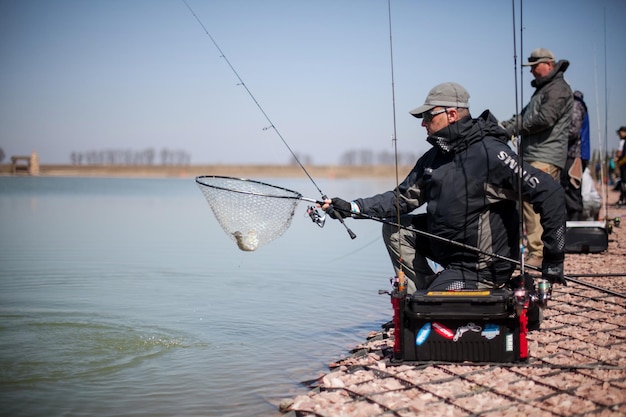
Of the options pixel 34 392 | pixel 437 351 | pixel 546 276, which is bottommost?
pixel 34 392

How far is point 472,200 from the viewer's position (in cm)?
488

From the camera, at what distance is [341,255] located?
43.4 feet

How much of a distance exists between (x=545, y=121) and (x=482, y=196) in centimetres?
331

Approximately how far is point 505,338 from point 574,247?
5969mm

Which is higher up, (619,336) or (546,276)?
(546,276)

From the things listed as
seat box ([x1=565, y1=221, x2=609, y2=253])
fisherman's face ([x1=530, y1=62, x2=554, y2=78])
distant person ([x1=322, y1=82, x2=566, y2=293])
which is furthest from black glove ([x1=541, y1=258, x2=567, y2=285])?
seat box ([x1=565, y1=221, x2=609, y2=253])

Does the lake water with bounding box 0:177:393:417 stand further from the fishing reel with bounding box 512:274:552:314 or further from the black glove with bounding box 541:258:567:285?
the black glove with bounding box 541:258:567:285

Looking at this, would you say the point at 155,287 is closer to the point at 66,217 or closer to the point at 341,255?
the point at 341,255

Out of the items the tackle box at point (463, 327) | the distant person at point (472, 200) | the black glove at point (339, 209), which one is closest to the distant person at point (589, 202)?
the distant person at point (472, 200)

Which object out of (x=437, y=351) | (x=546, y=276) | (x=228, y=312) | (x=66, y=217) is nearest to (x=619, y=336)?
(x=546, y=276)

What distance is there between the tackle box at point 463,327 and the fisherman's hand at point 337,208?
36.2 inches

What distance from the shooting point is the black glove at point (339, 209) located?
5336 millimetres

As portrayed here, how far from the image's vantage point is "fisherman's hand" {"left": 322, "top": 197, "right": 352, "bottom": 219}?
5.34 metres

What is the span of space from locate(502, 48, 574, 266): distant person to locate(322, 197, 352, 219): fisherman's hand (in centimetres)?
315
